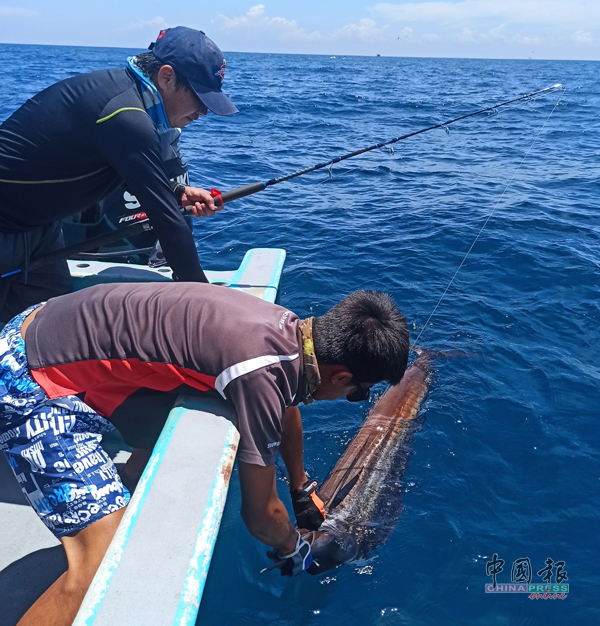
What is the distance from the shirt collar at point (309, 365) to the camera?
2.05 meters

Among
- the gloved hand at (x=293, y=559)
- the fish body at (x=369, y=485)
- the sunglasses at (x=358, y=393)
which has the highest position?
the sunglasses at (x=358, y=393)

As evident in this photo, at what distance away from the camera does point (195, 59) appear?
268 centimetres

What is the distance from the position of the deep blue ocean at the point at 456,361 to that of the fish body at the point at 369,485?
9cm

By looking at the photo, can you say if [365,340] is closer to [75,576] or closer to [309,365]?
[309,365]

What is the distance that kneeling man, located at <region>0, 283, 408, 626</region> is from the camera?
1901mm

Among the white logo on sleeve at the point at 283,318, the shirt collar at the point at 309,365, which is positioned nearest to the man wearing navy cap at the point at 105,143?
the white logo on sleeve at the point at 283,318

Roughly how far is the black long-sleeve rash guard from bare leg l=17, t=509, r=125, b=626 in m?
1.36

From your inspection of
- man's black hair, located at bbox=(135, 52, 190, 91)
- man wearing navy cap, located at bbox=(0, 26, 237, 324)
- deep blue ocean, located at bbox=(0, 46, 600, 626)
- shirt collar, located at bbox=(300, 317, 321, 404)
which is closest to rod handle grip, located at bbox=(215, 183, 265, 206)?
man wearing navy cap, located at bbox=(0, 26, 237, 324)

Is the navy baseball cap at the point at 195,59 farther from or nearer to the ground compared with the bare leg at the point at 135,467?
farther from the ground

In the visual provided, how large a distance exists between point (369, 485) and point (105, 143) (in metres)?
2.53

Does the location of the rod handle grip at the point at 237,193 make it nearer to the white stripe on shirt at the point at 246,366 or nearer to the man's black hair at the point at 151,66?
the man's black hair at the point at 151,66

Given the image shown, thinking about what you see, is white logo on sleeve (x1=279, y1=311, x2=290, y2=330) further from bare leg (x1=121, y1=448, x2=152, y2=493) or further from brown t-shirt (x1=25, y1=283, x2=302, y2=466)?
bare leg (x1=121, y1=448, x2=152, y2=493)

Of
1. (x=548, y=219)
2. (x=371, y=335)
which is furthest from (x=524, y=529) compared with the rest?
(x=548, y=219)

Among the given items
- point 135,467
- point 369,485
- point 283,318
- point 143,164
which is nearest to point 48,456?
point 135,467
